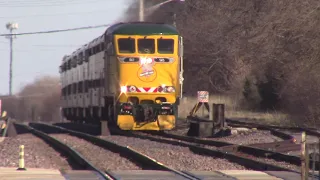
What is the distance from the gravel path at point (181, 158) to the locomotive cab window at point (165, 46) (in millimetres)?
4741

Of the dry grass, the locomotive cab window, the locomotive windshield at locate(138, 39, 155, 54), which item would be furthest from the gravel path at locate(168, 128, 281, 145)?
the dry grass

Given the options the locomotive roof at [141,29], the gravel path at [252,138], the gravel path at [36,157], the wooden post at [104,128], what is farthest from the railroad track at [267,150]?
the wooden post at [104,128]

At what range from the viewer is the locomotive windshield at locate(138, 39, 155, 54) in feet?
92.7

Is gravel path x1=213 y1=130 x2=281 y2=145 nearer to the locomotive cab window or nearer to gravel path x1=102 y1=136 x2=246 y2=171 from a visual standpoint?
gravel path x1=102 y1=136 x2=246 y2=171

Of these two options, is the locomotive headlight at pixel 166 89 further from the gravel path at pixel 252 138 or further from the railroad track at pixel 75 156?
the railroad track at pixel 75 156

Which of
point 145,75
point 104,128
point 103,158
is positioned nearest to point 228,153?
point 103,158

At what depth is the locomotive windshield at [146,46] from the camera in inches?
1113

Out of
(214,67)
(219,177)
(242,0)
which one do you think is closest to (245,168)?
(219,177)

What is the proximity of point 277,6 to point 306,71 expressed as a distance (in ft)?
10.7

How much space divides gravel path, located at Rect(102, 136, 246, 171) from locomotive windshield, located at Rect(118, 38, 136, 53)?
15.3 feet

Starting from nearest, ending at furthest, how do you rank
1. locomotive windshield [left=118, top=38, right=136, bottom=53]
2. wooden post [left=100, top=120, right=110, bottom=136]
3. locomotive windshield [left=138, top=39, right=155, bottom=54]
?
locomotive windshield [left=118, top=38, right=136, bottom=53], locomotive windshield [left=138, top=39, right=155, bottom=54], wooden post [left=100, top=120, right=110, bottom=136]

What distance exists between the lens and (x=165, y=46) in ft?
92.8

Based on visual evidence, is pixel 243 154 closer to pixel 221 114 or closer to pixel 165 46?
pixel 165 46

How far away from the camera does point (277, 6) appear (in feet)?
111
